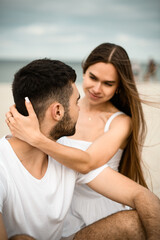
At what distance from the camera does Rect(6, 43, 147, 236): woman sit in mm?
2346

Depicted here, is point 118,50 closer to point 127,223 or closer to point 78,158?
point 78,158

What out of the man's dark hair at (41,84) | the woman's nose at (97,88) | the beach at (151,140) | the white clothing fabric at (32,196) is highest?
the man's dark hair at (41,84)

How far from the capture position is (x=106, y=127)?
2.68 m

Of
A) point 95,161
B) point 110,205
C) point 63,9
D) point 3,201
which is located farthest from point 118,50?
point 63,9

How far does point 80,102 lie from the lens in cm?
328

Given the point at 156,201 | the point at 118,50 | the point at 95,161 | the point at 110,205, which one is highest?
the point at 118,50

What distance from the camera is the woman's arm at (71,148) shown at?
159 cm

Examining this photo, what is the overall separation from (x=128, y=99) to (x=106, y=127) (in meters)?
0.42

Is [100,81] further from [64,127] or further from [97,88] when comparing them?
[64,127]

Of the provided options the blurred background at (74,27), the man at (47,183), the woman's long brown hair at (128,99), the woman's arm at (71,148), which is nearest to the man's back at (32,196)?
the man at (47,183)

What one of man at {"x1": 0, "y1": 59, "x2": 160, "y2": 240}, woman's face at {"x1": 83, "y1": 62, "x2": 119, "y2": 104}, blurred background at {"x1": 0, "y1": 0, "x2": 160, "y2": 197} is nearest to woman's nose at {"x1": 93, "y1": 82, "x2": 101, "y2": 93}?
woman's face at {"x1": 83, "y1": 62, "x2": 119, "y2": 104}

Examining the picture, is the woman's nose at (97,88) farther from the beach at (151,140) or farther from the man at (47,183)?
the man at (47,183)

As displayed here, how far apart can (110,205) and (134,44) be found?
4233cm

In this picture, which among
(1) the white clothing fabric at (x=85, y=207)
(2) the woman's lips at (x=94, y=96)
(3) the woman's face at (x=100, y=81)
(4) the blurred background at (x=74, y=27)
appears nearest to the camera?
(1) the white clothing fabric at (x=85, y=207)
